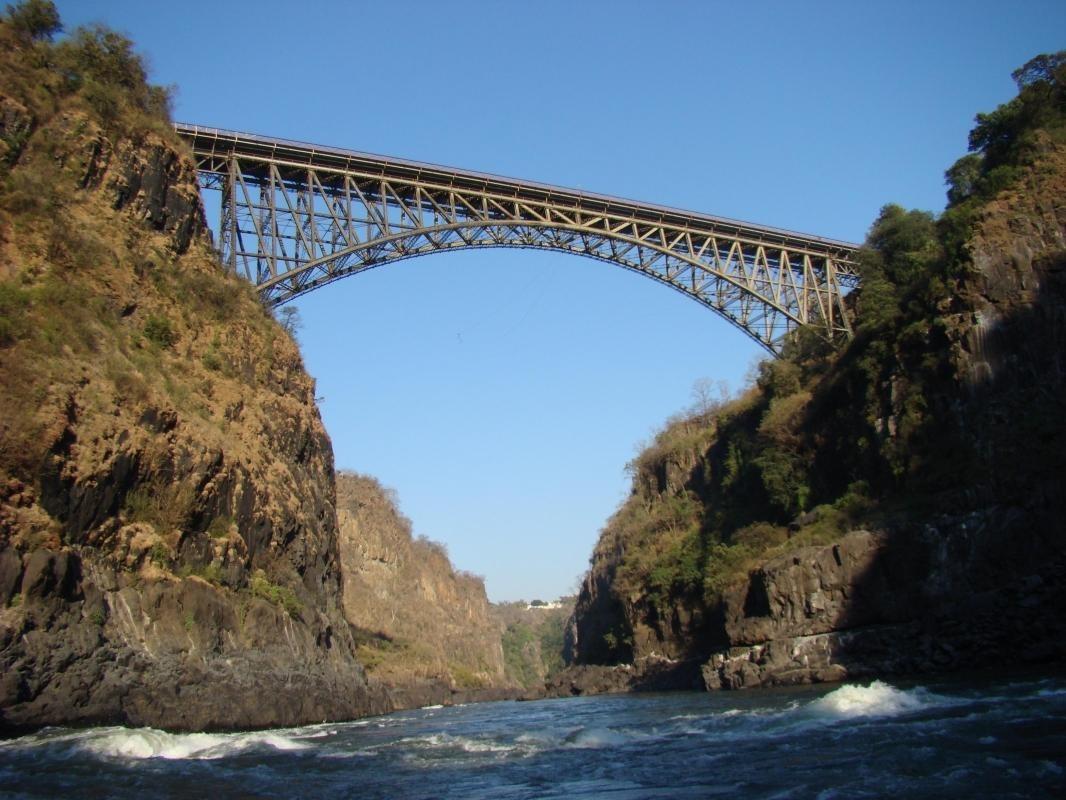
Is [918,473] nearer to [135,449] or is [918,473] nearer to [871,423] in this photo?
[871,423]

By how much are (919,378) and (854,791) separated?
25.7m

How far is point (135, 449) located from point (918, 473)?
2512 cm

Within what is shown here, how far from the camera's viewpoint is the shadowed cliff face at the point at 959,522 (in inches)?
972

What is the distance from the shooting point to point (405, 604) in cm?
9825

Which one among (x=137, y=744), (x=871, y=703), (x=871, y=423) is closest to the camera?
(x=137, y=744)

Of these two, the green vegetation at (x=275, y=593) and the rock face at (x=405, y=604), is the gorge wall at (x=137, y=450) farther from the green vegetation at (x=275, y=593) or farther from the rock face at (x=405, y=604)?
the rock face at (x=405, y=604)

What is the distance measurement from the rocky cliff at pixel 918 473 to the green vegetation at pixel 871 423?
0.33ft

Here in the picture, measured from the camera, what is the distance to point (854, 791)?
9.63 m

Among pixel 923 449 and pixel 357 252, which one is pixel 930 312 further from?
pixel 357 252

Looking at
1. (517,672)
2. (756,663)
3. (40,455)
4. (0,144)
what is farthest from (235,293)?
(517,672)

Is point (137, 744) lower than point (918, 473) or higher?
lower

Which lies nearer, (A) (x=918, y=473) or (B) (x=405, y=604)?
(A) (x=918, y=473)

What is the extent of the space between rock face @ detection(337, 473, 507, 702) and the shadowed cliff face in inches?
1779

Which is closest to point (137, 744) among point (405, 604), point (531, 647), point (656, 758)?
point (656, 758)
